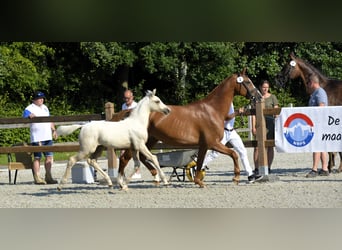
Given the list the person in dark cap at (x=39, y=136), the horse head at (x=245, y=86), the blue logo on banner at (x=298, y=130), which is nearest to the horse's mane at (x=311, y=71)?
the blue logo on banner at (x=298, y=130)

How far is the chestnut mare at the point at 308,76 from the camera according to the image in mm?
12334

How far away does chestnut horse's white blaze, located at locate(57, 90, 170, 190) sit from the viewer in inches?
388

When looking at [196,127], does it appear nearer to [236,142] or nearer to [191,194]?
[236,142]

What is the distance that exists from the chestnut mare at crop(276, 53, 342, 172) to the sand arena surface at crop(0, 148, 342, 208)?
130 centimetres

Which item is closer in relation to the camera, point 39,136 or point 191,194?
point 191,194

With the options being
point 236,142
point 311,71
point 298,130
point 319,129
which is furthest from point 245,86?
point 311,71

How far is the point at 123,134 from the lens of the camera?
32.6ft

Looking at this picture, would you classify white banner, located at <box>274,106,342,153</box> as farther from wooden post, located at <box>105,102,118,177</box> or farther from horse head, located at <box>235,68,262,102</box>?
wooden post, located at <box>105,102,118,177</box>

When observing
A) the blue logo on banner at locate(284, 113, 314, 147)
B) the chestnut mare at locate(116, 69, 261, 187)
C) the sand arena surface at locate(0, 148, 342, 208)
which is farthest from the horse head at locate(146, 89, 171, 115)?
the blue logo on banner at locate(284, 113, 314, 147)

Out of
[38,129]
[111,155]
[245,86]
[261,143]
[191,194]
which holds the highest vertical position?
[245,86]

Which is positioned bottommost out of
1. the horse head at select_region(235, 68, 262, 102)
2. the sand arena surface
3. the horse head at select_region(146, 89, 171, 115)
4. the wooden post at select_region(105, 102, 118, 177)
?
the sand arena surface

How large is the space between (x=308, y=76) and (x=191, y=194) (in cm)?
421

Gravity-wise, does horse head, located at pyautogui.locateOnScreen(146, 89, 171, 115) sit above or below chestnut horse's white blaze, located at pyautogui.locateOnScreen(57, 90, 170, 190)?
above
